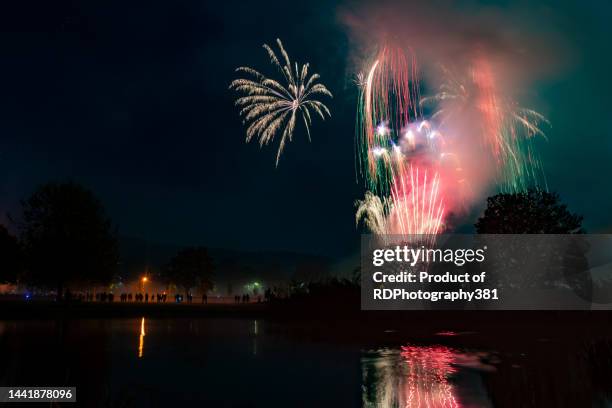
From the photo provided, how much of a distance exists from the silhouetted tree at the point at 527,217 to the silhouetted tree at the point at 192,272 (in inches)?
3563

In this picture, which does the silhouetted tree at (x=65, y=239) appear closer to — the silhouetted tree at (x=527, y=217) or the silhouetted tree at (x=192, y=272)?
the silhouetted tree at (x=527, y=217)

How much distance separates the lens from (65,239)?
2325 inches

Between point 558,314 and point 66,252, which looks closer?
point 558,314

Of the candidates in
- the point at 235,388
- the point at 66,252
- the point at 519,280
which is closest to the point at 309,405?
the point at 235,388

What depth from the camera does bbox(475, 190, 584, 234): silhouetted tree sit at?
4888 centimetres

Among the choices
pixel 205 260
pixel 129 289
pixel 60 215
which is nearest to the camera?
pixel 60 215

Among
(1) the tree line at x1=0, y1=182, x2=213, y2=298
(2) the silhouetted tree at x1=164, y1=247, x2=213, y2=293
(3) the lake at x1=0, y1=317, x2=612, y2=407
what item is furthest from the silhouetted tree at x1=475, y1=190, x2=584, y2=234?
(2) the silhouetted tree at x1=164, y1=247, x2=213, y2=293

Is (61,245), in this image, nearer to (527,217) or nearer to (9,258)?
(9,258)

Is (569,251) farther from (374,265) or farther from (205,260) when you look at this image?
(205,260)

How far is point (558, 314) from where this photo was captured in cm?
3819

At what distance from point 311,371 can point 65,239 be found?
168ft

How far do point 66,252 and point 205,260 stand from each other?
73496 mm

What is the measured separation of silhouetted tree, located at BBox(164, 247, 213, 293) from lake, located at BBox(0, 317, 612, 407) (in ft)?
350

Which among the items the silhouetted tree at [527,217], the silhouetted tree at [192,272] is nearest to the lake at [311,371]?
the silhouetted tree at [527,217]
